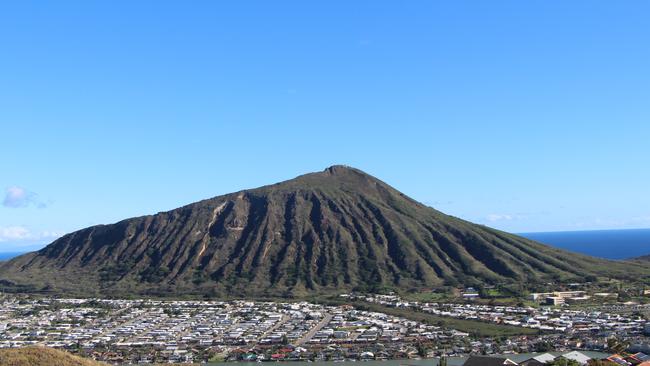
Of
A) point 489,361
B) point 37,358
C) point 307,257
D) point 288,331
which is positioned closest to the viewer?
point 37,358

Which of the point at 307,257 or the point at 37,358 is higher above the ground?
the point at 307,257

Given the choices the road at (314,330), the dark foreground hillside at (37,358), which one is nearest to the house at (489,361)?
the dark foreground hillside at (37,358)

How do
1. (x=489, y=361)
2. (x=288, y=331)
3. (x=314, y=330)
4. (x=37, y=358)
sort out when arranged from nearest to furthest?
(x=37, y=358)
(x=489, y=361)
(x=288, y=331)
(x=314, y=330)

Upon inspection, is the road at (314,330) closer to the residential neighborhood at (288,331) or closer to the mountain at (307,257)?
the residential neighborhood at (288,331)

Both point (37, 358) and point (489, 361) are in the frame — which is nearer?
point (37, 358)

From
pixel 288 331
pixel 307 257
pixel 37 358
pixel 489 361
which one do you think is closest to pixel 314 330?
pixel 288 331

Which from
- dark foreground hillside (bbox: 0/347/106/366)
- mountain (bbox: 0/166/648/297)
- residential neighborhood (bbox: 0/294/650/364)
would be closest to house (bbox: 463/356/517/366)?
residential neighborhood (bbox: 0/294/650/364)

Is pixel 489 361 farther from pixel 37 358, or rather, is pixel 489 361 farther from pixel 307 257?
pixel 307 257

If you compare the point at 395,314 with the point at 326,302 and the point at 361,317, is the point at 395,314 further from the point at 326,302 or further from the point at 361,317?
the point at 326,302
